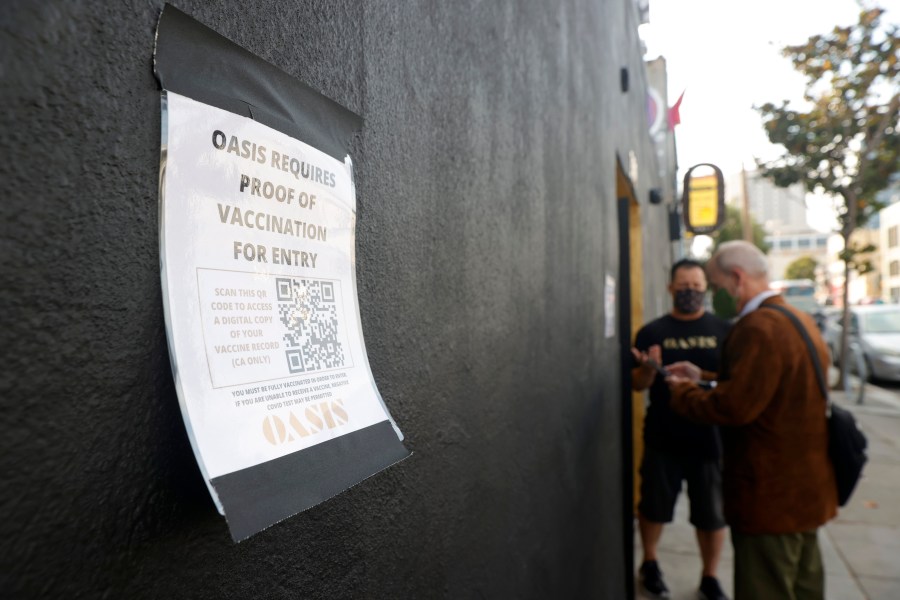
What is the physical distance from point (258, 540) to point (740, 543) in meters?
3.06

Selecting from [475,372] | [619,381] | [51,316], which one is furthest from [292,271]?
[619,381]

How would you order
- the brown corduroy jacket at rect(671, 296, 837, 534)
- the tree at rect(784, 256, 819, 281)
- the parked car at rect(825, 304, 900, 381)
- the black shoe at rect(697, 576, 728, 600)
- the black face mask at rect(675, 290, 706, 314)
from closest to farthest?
the brown corduroy jacket at rect(671, 296, 837, 534), the black shoe at rect(697, 576, 728, 600), the black face mask at rect(675, 290, 706, 314), the parked car at rect(825, 304, 900, 381), the tree at rect(784, 256, 819, 281)

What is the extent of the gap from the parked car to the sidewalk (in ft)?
21.2

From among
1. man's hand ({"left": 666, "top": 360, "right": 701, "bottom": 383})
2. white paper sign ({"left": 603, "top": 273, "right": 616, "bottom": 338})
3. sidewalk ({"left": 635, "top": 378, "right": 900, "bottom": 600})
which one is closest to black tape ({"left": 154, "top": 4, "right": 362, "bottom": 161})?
white paper sign ({"left": 603, "top": 273, "right": 616, "bottom": 338})

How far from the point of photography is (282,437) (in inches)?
27.3

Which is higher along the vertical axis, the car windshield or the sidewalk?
the car windshield

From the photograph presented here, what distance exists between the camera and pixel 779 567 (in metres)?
2.92

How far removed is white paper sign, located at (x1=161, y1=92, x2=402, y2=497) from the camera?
1.97 feet

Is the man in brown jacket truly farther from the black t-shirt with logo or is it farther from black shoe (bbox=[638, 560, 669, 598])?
black shoe (bbox=[638, 560, 669, 598])

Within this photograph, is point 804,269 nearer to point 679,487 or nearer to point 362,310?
point 679,487

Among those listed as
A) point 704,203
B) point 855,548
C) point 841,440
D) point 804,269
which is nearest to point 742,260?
point 841,440

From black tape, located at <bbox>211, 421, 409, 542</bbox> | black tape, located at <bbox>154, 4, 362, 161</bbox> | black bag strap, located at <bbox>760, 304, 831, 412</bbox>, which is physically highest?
black tape, located at <bbox>154, 4, 362, 161</bbox>

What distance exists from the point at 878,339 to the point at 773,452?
12.8 m

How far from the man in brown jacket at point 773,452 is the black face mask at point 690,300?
3.75 ft
